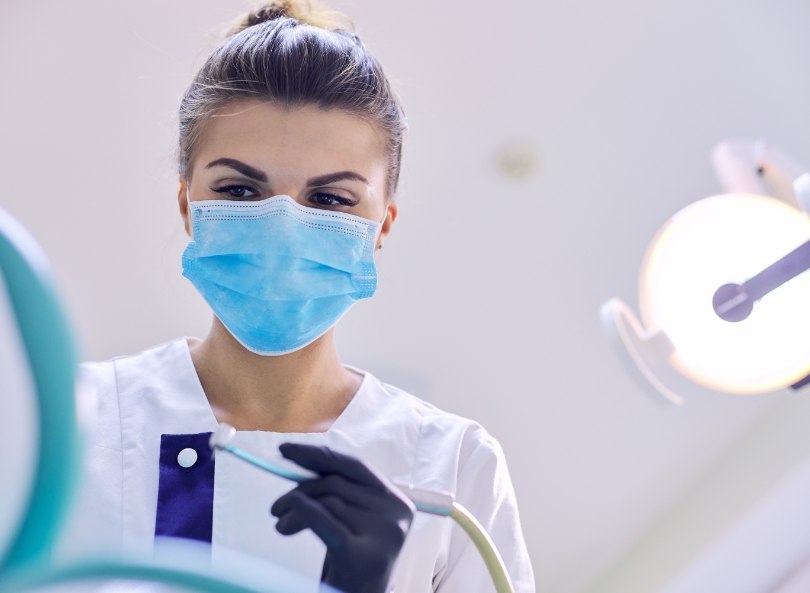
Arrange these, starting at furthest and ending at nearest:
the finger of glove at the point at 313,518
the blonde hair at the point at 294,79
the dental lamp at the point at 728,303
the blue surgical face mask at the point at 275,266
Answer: the blonde hair at the point at 294,79, the blue surgical face mask at the point at 275,266, the dental lamp at the point at 728,303, the finger of glove at the point at 313,518

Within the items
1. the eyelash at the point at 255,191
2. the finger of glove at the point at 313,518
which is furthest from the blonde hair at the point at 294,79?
the finger of glove at the point at 313,518

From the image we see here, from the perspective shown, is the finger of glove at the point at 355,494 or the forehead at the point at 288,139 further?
the forehead at the point at 288,139

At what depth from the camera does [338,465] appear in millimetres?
710

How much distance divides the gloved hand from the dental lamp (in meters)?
0.28

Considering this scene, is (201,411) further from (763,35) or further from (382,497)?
(763,35)

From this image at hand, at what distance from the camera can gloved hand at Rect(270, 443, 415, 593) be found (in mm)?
698

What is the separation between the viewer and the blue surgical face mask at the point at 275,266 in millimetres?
1173

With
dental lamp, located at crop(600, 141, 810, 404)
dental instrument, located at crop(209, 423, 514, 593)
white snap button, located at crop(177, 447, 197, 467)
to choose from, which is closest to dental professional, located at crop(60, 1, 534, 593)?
white snap button, located at crop(177, 447, 197, 467)

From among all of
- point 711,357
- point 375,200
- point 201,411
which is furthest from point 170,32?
point 711,357

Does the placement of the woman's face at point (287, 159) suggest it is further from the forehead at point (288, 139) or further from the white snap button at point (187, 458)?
the white snap button at point (187, 458)

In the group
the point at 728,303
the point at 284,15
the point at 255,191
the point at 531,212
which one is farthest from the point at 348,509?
the point at 531,212

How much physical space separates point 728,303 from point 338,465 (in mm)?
396

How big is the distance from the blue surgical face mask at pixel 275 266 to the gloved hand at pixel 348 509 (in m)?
0.49

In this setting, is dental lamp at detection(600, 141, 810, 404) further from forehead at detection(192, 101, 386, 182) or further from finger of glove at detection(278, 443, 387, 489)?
forehead at detection(192, 101, 386, 182)
